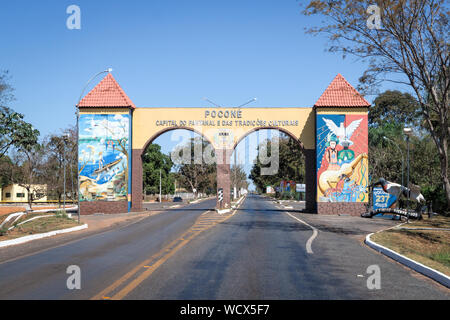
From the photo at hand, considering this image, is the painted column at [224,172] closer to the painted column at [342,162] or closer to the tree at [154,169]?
the painted column at [342,162]

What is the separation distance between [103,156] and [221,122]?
9.94 metres

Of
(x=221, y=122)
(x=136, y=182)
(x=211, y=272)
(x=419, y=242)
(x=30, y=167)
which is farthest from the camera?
(x=30, y=167)

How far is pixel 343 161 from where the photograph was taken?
110 feet

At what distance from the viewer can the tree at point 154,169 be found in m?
97.1

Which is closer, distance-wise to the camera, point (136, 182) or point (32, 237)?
point (32, 237)

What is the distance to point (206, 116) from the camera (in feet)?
117

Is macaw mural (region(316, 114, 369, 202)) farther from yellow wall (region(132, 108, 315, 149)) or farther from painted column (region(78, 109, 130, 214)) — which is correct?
painted column (region(78, 109, 130, 214))

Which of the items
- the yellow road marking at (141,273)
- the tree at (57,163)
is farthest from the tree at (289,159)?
the yellow road marking at (141,273)

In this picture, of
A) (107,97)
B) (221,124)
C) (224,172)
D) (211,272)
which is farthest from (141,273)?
(107,97)

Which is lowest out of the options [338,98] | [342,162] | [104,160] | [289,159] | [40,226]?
[40,226]

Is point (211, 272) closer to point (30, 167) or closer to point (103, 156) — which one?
point (103, 156)
